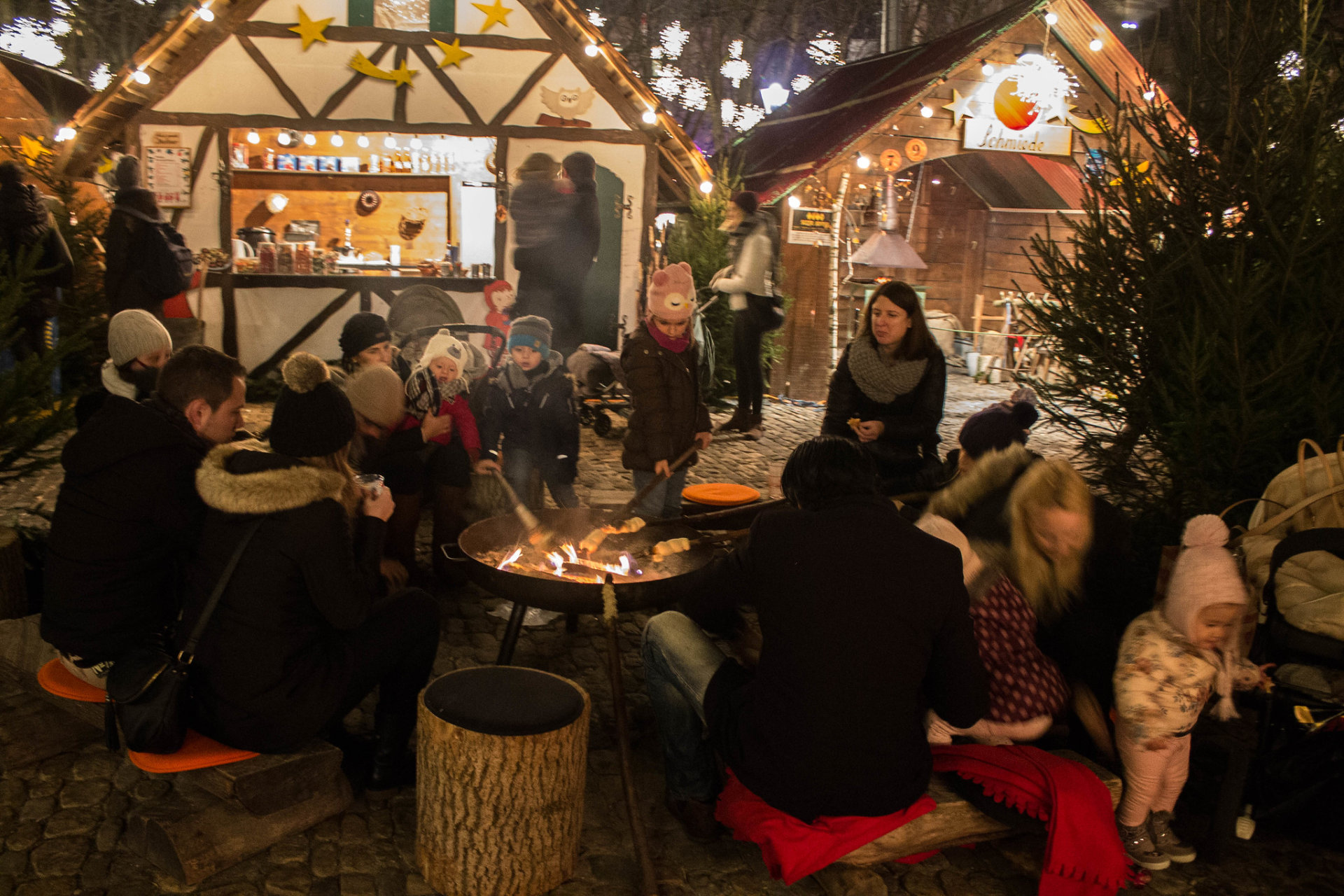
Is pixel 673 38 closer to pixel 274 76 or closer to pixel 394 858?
pixel 274 76

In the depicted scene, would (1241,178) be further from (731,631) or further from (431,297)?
(431,297)

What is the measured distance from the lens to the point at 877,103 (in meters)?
11.0

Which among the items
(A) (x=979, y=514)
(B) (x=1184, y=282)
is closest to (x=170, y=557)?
(A) (x=979, y=514)

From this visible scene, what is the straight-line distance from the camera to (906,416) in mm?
5117

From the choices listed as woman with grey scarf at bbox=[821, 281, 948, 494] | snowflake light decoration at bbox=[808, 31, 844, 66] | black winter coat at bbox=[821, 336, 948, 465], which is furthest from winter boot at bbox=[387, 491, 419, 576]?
snowflake light decoration at bbox=[808, 31, 844, 66]

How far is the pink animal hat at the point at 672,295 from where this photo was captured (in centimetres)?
514

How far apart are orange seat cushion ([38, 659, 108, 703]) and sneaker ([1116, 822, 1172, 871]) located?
354cm

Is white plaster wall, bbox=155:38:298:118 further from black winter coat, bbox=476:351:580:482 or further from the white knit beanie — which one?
black winter coat, bbox=476:351:580:482

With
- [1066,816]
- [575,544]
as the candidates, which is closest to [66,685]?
[575,544]

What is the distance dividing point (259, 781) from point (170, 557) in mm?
906

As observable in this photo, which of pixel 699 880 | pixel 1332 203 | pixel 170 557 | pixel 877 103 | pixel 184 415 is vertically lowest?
pixel 699 880

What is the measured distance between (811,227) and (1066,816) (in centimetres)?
883

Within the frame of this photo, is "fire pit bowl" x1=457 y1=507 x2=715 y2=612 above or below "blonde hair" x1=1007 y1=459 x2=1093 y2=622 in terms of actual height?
below

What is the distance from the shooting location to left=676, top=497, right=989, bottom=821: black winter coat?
8.52 ft
